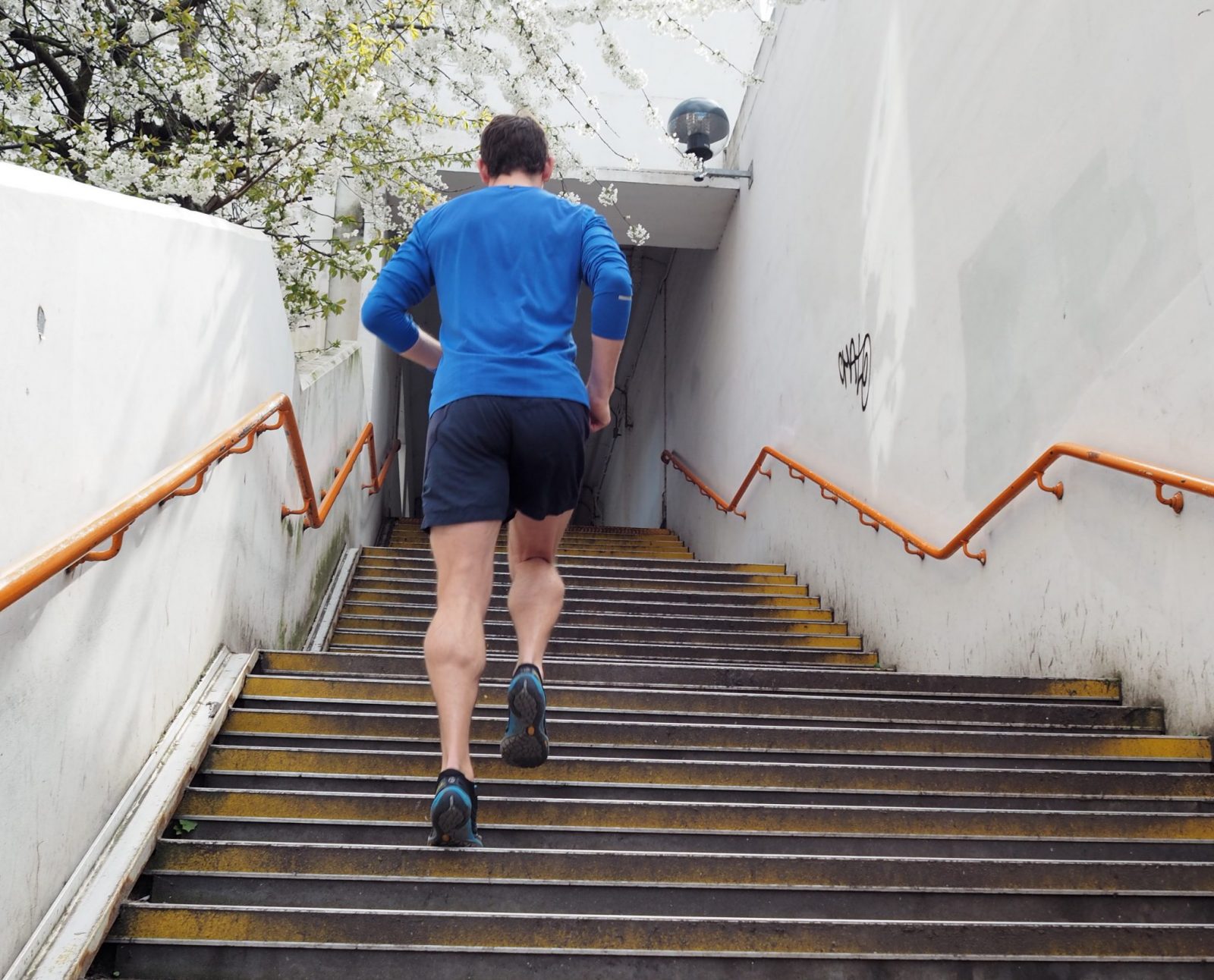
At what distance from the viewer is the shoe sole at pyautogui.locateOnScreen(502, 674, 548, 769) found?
6.87 ft

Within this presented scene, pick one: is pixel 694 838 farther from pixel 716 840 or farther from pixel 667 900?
pixel 667 900

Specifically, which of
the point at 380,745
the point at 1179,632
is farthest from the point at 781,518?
the point at 380,745

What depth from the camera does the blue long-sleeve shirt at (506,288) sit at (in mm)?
2199

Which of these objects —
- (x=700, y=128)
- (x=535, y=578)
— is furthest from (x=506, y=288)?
(x=700, y=128)

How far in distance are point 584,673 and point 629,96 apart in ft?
24.2

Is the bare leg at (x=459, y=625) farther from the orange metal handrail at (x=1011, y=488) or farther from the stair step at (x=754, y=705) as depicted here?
the orange metal handrail at (x=1011, y=488)

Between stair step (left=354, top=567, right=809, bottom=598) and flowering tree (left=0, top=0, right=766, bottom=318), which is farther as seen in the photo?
stair step (left=354, top=567, right=809, bottom=598)

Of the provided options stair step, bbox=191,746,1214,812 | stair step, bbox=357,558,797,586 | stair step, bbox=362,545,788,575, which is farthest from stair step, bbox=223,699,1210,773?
stair step, bbox=362,545,788,575

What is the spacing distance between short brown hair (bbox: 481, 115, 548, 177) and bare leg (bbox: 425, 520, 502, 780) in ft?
2.84

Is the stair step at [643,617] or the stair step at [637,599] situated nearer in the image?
the stair step at [643,617]

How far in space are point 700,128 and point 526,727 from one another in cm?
725

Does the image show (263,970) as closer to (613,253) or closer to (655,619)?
(613,253)

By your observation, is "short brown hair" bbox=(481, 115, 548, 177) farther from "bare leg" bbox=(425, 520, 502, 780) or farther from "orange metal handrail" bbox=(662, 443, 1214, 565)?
"orange metal handrail" bbox=(662, 443, 1214, 565)

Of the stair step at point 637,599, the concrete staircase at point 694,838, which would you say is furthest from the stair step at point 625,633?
the concrete staircase at point 694,838
